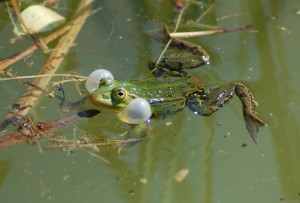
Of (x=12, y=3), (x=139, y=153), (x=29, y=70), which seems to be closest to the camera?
(x=139, y=153)

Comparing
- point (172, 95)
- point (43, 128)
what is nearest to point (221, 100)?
point (172, 95)

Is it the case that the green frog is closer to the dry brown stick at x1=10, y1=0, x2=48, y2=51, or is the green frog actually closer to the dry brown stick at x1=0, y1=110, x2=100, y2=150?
the dry brown stick at x1=0, y1=110, x2=100, y2=150

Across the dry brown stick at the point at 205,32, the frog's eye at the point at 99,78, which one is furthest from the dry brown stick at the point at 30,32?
the dry brown stick at the point at 205,32

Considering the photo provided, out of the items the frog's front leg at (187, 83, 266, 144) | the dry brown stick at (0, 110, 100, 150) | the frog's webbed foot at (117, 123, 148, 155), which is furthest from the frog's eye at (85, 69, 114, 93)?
the frog's front leg at (187, 83, 266, 144)

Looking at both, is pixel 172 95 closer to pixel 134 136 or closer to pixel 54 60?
pixel 134 136

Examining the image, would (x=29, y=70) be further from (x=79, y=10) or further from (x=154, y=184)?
(x=154, y=184)

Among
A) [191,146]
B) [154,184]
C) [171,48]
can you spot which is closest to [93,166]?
[154,184]
